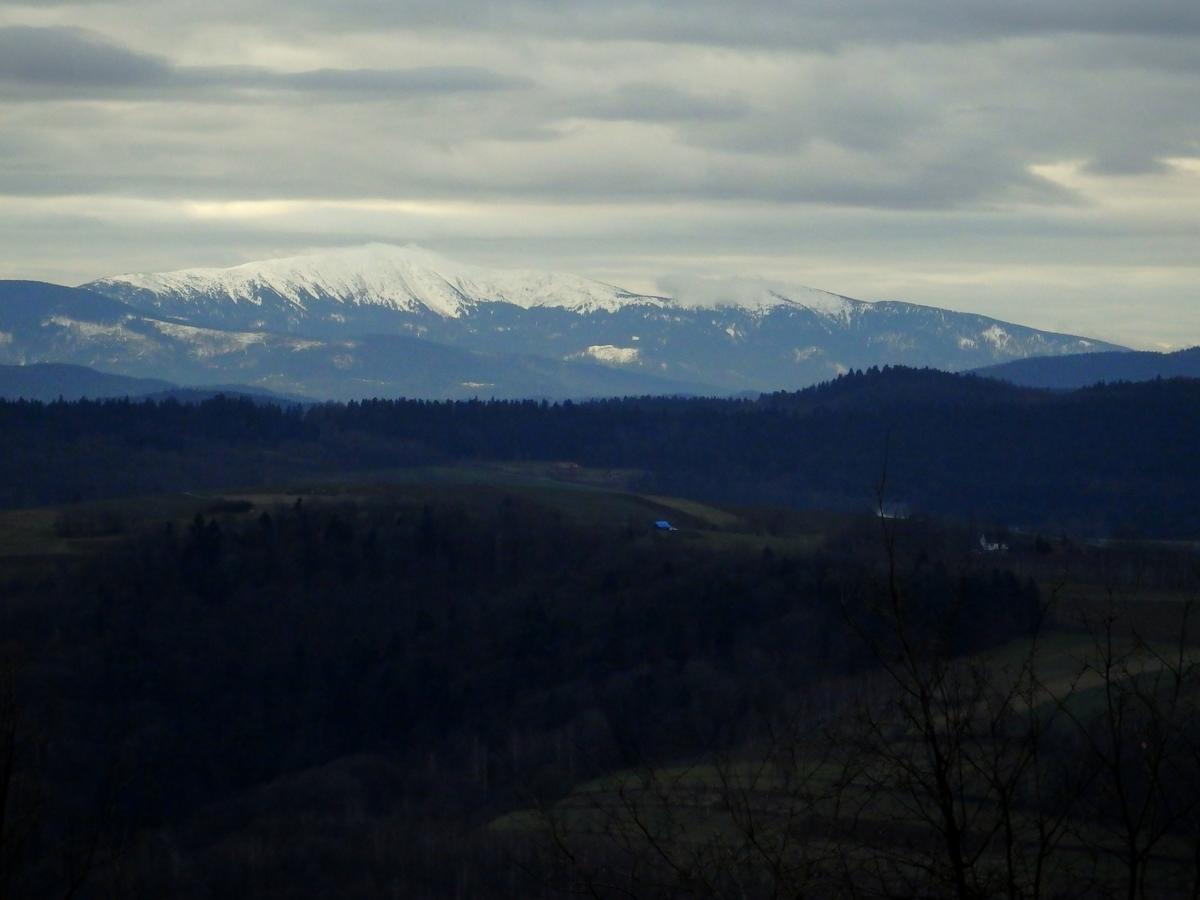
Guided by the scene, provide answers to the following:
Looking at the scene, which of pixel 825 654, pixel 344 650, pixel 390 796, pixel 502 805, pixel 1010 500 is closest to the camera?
pixel 502 805

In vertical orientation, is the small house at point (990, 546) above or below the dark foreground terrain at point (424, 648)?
above

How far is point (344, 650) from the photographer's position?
10931 cm

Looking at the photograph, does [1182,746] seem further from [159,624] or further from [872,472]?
[872,472]

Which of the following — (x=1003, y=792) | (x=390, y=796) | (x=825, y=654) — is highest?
(x=1003, y=792)

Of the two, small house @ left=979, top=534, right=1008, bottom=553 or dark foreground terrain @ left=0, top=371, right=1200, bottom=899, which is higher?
small house @ left=979, top=534, right=1008, bottom=553

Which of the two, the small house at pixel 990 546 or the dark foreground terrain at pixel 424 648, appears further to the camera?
the small house at pixel 990 546

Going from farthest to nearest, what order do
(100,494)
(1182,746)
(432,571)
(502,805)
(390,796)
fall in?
(100,494) → (432,571) → (390,796) → (502,805) → (1182,746)

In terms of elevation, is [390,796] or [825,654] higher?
[825,654]

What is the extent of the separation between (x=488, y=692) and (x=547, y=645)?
5.57 m

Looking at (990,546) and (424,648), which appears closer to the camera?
(424,648)

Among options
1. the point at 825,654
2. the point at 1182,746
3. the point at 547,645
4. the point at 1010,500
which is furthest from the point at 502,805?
the point at 1010,500

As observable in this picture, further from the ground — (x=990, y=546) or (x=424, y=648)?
(x=990, y=546)

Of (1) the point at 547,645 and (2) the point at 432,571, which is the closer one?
(1) the point at 547,645

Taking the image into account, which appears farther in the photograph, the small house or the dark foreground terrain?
the small house
